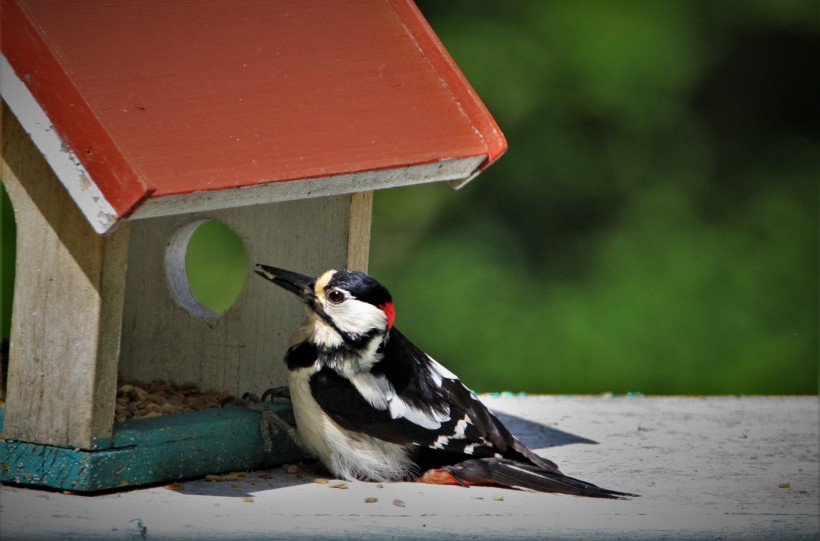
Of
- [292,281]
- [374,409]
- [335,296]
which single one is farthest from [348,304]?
[374,409]

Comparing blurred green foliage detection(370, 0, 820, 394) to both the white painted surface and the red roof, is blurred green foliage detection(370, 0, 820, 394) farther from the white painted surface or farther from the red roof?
the white painted surface

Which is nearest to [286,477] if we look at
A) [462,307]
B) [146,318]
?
[146,318]

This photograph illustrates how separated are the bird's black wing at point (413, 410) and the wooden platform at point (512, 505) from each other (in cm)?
11

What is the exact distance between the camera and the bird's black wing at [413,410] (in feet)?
10.0

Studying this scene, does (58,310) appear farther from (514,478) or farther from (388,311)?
(514,478)

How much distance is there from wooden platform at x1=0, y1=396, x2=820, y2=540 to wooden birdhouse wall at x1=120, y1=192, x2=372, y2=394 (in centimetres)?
37

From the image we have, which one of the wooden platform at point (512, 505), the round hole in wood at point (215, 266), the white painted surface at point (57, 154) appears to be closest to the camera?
the white painted surface at point (57, 154)

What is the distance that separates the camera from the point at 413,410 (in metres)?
3.09

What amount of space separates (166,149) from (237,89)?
0.29 m

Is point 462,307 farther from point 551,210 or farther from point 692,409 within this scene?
point 692,409

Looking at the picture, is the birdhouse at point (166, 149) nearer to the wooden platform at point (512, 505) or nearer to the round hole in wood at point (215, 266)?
the wooden platform at point (512, 505)

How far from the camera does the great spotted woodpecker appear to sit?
3.07 meters

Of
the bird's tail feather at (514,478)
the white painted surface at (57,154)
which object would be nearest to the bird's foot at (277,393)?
the bird's tail feather at (514,478)

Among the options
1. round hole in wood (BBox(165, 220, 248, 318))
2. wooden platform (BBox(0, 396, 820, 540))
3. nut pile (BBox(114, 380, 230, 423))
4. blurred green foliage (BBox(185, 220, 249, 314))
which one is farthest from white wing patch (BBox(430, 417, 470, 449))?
blurred green foliage (BBox(185, 220, 249, 314))
